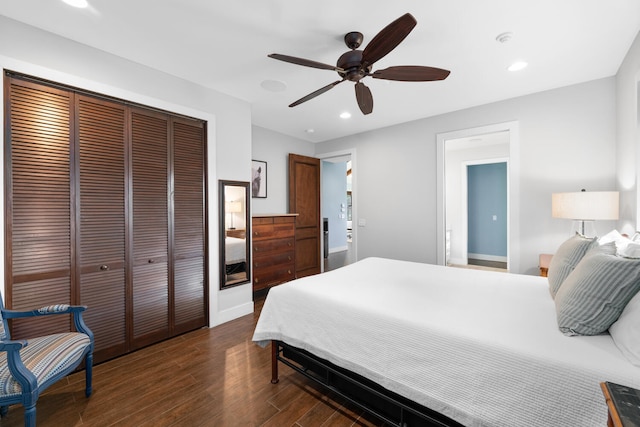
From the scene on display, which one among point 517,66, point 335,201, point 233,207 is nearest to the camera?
point 517,66

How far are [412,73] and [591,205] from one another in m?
1.99

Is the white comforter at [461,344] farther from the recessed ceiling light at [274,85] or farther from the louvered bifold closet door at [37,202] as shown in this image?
the recessed ceiling light at [274,85]

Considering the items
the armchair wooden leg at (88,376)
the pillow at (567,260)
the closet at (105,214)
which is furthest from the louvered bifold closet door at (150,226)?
the pillow at (567,260)

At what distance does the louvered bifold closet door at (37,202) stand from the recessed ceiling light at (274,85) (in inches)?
65.7

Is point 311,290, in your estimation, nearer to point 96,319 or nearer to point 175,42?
point 96,319

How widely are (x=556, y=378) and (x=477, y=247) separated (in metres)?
6.26

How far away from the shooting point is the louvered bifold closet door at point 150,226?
8.20 ft

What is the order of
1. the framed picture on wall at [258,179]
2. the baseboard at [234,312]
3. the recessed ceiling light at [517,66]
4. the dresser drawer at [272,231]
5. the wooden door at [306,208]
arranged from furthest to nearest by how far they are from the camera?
the wooden door at [306,208] < the framed picture on wall at [258,179] < the dresser drawer at [272,231] < the baseboard at [234,312] < the recessed ceiling light at [517,66]

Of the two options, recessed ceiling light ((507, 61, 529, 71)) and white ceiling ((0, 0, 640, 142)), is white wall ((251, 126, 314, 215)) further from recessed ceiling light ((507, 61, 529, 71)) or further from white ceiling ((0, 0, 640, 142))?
recessed ceiling light ((507, 61, 529, 71))

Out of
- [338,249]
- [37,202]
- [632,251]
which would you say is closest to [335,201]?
[338,249]

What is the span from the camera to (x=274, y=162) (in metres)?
4.70

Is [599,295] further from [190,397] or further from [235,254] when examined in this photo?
[235,254]

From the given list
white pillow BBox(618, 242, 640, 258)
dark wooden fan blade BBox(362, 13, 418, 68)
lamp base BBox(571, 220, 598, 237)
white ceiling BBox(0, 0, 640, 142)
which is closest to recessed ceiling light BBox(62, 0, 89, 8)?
white ceiling BBox(0, 0, 640, 142)

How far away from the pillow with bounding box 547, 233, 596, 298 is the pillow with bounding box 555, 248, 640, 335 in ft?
1.37
